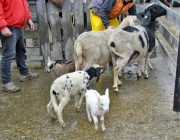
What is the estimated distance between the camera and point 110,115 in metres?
3.95

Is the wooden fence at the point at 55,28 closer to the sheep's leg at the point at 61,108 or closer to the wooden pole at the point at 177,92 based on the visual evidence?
the sheep's leg at the point at 61,108

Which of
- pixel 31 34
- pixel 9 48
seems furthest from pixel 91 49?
pixel 31 34

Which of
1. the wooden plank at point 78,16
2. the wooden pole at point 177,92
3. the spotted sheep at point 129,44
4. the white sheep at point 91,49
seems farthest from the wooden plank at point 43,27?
the wooden pole at point 177,92

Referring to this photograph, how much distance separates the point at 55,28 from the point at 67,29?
0.80 feet

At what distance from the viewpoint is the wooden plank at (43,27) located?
223 inches

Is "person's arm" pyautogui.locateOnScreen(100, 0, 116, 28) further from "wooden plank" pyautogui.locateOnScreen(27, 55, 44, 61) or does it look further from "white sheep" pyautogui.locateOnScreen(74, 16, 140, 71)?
"wooden plank" pyautogui.locateOnScreen(27, 55, 44, 61)

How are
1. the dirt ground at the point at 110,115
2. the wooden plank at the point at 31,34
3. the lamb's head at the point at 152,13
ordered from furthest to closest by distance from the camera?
the wooden plank at the point at 31,34
the lamb's head at the point at 152,13
the dirt ground at the point at 110,115

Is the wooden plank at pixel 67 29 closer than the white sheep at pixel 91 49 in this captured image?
No

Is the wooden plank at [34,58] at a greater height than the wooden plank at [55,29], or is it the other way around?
the wooden plank at [55,29]

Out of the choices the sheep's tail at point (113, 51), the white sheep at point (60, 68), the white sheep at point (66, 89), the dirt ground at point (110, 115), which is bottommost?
the dirt ground at point (110, 115)

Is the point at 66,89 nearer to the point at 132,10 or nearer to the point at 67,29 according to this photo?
the point at 67,29

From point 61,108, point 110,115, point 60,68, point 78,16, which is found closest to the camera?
point 61,108

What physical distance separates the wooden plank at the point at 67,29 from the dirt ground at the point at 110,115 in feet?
3.22

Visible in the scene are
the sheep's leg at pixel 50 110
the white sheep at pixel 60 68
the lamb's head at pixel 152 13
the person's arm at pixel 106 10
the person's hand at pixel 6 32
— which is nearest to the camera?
the sheep's leg at pixel 50 110
